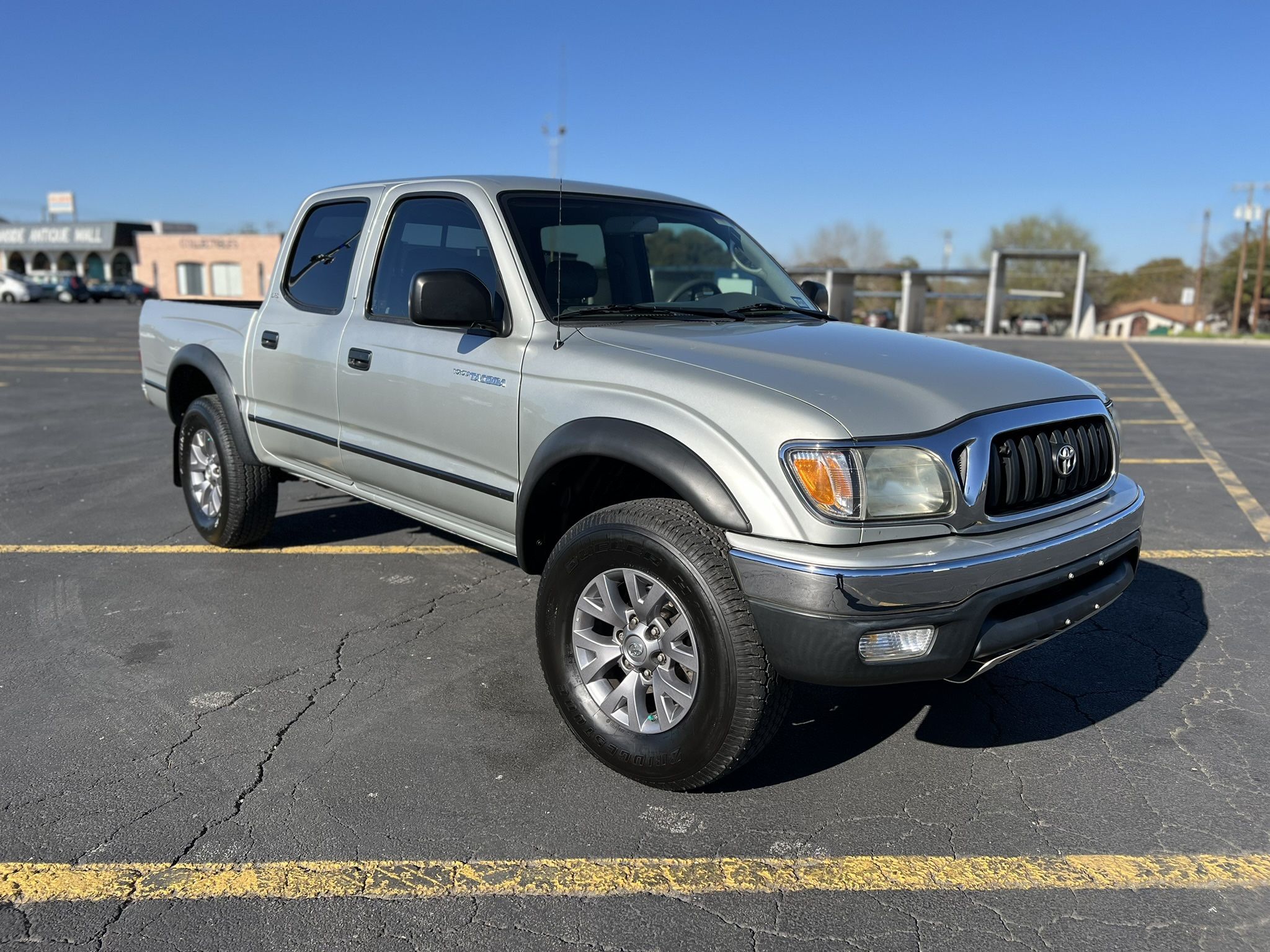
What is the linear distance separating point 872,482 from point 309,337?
3058mm

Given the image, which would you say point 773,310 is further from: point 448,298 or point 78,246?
point 78,246

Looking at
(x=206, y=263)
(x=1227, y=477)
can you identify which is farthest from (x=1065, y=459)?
(x=206, y=263)

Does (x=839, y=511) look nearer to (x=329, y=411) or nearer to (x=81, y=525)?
(x=329, y=411)

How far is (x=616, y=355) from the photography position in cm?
334

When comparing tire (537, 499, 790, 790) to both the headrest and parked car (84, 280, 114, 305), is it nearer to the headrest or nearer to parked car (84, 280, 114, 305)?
the headrest

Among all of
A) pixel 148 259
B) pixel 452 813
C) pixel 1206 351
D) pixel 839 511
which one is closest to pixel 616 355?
pixel 839 511

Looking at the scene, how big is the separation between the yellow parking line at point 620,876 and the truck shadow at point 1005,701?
0.50 m

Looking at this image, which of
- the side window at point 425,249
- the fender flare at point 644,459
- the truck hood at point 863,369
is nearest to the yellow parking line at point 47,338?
the side window at point 425,249

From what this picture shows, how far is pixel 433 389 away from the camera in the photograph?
3965mm

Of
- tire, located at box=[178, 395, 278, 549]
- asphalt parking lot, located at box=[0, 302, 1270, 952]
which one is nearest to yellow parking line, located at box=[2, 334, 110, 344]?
tire, located at box=[178, 395, 278, 549]

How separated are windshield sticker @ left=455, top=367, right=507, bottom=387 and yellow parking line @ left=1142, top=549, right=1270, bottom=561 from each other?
408cm

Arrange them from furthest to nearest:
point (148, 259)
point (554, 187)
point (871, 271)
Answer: point (148, 259)
point (871, 271)
point (554, 187)

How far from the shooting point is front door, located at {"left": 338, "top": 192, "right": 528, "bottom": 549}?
147 inches

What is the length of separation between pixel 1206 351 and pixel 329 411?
82.7 feet
